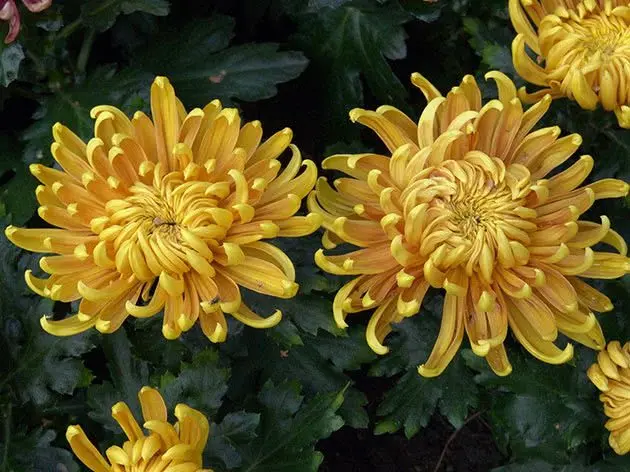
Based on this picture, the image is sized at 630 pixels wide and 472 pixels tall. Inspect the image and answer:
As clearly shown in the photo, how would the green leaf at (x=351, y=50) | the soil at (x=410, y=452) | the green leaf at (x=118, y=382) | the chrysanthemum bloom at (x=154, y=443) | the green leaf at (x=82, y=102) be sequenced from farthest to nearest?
the soil at (x=410, y=452) → the green leaf at (x=351, y=50) → the green leaf at (x=82, y=102) → the green leaf at (x=118, y=382) → the chrysanthemum bloom at (x=154, y=443)

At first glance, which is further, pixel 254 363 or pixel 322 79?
pixel 322 79

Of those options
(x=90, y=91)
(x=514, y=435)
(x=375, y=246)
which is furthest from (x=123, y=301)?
(x=514, y=435)

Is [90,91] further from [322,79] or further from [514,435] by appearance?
[514,435]

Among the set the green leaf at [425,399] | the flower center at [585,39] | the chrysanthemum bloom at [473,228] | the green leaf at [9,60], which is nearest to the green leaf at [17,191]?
the green leaf at [9,60]

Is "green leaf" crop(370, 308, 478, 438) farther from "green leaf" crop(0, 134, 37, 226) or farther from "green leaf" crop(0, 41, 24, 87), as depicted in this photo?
"green leaf" crop(0, 41, 24, 87)

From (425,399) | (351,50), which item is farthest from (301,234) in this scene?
(351,50)

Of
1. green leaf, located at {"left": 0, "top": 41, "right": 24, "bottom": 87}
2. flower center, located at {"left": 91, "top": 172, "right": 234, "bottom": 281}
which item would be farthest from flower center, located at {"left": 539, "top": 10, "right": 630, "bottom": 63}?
green leaf, located at {"left": 0, "top": 41, "right": 24, "bottom": 87}

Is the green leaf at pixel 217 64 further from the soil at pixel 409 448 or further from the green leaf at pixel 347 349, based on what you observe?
the soil at pixel 409 448

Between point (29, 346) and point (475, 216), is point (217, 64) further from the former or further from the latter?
point (475, 216)
